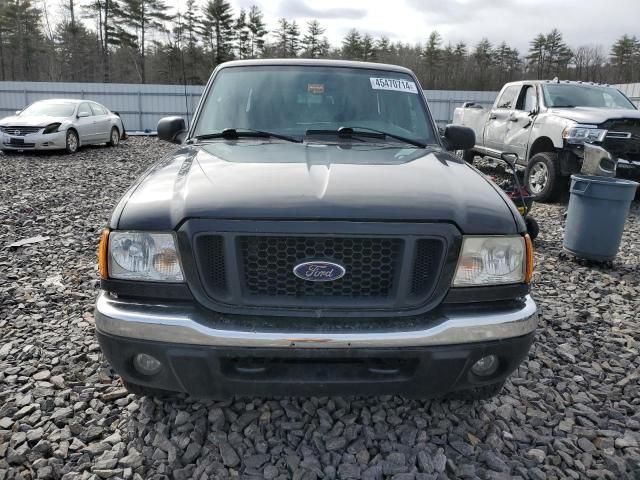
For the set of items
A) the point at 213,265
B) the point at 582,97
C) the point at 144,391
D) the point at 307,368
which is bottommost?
the point at 144,391

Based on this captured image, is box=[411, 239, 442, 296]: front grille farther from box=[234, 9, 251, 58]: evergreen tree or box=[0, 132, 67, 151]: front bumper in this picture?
box=[234, 9, 251, 58]: evergreen tree

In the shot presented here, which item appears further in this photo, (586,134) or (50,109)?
(50,109)

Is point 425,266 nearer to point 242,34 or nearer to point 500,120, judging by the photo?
point 500,120

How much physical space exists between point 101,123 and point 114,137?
0.96m

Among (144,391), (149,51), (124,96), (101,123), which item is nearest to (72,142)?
(101,123)

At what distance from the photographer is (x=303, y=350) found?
187 cm

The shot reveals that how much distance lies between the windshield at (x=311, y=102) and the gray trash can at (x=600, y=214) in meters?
2.61

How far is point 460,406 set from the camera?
2598 millimetres

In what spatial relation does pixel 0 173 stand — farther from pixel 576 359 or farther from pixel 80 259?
pixel 576 359

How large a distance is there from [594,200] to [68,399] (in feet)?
16.4

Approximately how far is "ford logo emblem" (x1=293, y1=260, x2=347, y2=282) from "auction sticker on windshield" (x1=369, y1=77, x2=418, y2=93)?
1954mm

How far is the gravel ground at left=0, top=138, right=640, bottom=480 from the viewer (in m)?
2.17

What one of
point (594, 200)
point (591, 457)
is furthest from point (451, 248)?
point (594, 200)

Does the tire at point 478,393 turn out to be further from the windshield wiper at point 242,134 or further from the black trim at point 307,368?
the windshield wiper at point 242,134
